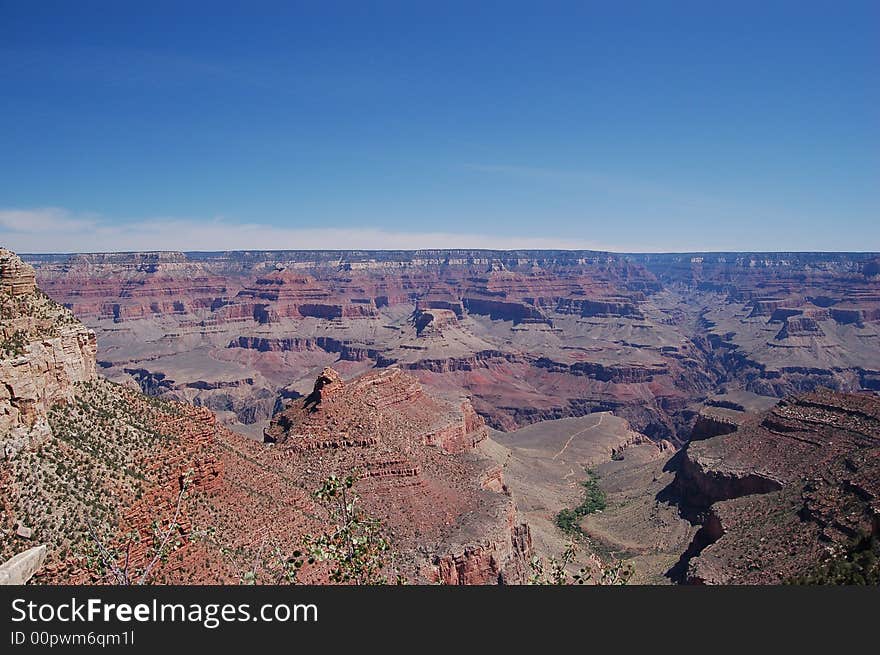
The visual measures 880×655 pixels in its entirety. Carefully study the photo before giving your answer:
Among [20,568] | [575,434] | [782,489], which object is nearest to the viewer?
[20,568]

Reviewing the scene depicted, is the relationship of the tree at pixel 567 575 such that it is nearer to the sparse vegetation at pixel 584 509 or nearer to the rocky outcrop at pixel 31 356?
the rocky outcrop at pixel 31 356

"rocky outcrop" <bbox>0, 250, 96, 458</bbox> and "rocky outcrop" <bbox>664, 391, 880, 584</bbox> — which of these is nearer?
"rocky outcrop" <bbox>0, 250, 96, 458</bbox>

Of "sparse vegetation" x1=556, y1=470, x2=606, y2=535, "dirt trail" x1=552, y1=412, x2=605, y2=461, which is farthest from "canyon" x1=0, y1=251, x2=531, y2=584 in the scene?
"dirt trail" x1=552, y1=412, x2=605, y2=461

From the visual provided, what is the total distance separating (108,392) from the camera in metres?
35.8

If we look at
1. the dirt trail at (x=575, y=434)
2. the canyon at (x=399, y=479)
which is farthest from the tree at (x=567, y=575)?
the dirt trail at (x=575, y=434)

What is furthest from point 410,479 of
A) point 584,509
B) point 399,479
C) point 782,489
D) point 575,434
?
point 575,434

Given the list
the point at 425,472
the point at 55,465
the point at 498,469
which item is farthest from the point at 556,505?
the point at 55,465

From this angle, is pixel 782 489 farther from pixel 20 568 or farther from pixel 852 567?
pixel 20 568

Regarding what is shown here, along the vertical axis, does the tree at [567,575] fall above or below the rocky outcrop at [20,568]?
below

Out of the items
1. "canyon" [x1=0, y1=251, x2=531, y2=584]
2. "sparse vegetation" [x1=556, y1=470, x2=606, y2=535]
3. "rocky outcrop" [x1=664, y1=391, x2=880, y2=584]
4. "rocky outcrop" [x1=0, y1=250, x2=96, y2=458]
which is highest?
"rocky outcrop" [x1=0, y1=250, x2=96, y2=458]

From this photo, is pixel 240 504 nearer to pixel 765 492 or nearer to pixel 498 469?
pixel 498 469

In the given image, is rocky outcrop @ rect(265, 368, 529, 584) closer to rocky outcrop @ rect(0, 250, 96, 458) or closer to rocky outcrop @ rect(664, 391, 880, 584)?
rocky outcrop @ rect(664, 391, 880, 584)

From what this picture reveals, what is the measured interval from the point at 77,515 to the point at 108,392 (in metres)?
10.8

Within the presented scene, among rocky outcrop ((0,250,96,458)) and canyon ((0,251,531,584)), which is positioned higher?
rocky outcrop ((0,250,96,458))
